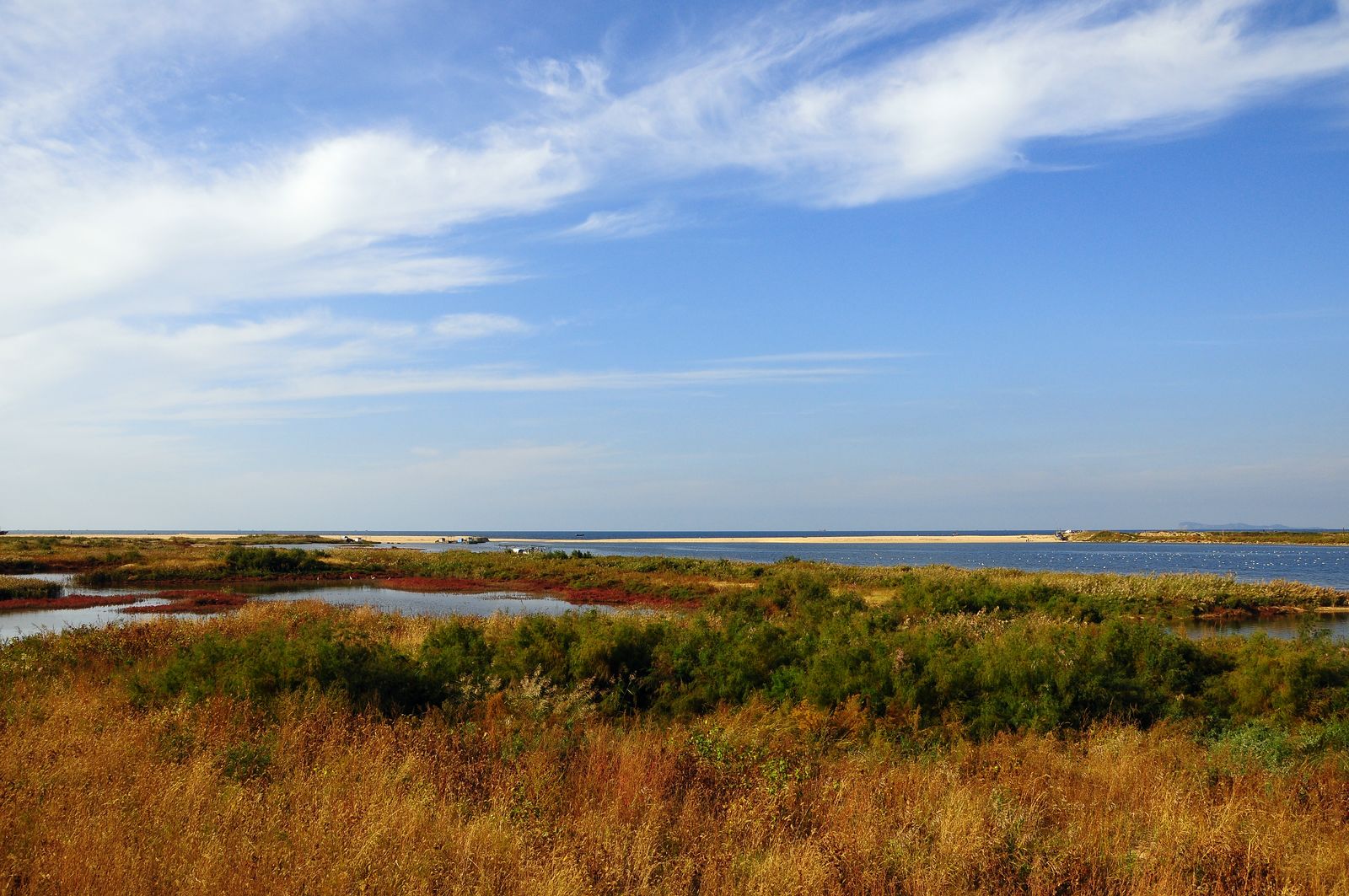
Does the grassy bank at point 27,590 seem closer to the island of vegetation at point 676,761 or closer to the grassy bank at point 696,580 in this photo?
the grassy bank at point 696,580

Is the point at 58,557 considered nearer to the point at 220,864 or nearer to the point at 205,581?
the point at 205,581

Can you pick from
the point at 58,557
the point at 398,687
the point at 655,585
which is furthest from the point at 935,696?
the point at 58,557

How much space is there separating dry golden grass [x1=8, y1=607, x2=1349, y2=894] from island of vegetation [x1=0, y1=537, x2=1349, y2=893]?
0.03m

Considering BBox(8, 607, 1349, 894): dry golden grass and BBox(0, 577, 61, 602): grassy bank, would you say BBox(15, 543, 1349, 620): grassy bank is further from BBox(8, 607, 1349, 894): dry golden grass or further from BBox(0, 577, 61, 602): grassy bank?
BBox(8, 607, 1349, 894): dry golden grass

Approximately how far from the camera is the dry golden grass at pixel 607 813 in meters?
5.19

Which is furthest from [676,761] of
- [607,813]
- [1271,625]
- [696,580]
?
[696,580]

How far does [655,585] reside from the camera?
48.6m

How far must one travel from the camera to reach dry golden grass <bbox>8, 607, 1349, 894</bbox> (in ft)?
17.0

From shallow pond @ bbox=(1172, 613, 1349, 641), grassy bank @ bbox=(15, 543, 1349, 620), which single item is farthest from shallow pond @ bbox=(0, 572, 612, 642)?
shallow pond @ bbox=(1172, 613, 1349, 641)

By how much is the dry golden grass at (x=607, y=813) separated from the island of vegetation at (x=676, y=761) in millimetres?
30

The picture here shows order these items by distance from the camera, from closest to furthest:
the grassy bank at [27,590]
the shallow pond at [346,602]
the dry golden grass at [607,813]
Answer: the dry golden grass at [607,813], the shallow pond at [346,602], the grassy bank at [27,590]

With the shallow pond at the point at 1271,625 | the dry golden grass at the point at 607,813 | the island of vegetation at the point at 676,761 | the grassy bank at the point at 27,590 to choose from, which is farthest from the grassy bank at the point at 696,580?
the dry golden grass at the point at 607,813

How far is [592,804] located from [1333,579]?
74.6 meters

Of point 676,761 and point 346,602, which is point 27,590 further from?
point 676,761
